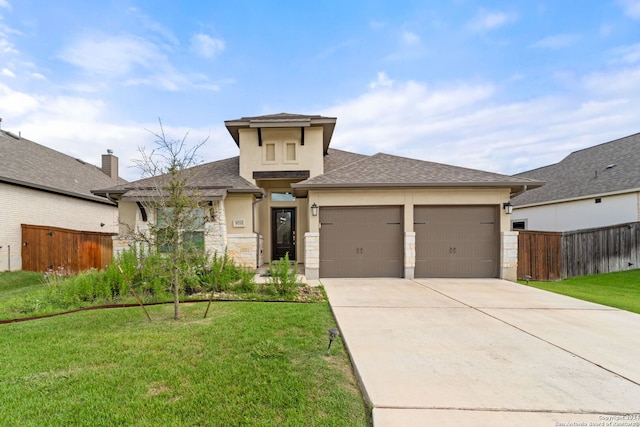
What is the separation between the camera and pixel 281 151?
10688mm

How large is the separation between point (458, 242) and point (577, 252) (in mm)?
4552

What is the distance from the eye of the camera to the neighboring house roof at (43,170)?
439 inches

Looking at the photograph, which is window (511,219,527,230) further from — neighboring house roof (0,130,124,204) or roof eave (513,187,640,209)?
neighboring house roof (0,130,124,204)

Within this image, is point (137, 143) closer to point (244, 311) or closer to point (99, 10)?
point (244, 311)

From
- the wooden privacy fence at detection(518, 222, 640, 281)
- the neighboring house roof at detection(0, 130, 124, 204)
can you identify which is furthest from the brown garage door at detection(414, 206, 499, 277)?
the neighboring house roof at detection(0, 130, 124, 204)

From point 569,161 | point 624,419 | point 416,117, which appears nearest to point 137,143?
point 624,419

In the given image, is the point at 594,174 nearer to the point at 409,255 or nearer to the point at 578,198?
the point at 578,198

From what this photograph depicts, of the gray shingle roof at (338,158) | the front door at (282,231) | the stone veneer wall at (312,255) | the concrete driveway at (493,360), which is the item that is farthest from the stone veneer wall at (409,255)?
the front door at (282,231)

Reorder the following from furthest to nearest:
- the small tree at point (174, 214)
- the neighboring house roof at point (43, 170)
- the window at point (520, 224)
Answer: the window at point (520, 224) → the neighboring house roof at point (43, 170) → the small tree at point (174, 214)

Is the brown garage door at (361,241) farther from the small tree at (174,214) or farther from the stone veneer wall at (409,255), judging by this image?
the small tree at (174,214)

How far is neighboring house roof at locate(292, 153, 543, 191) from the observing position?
8.48 m

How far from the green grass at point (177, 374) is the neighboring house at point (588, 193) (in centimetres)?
1450

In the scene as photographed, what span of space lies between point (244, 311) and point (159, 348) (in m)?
1.70

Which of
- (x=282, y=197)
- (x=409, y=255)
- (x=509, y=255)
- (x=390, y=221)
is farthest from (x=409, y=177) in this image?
(x=282, y=197)
